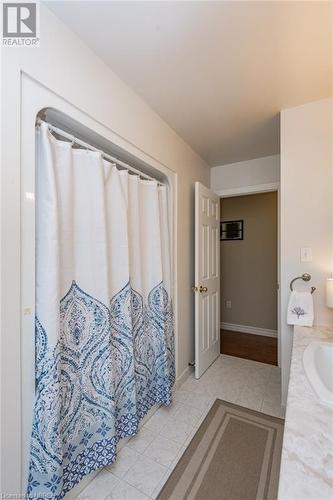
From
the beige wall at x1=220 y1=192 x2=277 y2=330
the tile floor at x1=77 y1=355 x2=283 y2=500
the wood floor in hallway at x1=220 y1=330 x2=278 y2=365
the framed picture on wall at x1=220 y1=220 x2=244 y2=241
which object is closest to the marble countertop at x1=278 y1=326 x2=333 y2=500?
the tile floor at x1=77 y1=355 x2=283 y2=500

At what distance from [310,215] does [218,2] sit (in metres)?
1.43

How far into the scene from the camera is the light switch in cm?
183

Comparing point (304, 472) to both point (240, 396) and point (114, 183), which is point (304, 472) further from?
point (240, 396)

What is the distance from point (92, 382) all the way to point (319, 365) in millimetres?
1179

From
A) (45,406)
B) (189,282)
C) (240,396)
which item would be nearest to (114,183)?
(45,406)

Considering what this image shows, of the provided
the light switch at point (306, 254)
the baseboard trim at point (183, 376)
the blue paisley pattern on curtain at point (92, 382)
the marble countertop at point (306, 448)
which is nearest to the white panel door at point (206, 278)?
the baseboard trim at point (183, 376)

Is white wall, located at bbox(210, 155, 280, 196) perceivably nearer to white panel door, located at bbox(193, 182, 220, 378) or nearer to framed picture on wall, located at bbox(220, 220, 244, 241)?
white panel door, located at bbox(193, 182, 220, 378)

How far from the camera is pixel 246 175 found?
2.86 meters

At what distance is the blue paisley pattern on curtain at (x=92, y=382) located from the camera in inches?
40.8

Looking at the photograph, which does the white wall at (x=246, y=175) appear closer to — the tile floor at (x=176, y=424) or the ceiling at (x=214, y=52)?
the ceiling at (x=214, y=52)

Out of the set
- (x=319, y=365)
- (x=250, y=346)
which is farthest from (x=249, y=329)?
(x=319, y=365)

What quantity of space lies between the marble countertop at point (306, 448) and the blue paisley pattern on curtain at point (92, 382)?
0.93m

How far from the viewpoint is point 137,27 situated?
1.20 meters

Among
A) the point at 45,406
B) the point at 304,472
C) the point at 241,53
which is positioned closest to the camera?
the point at 304,472
